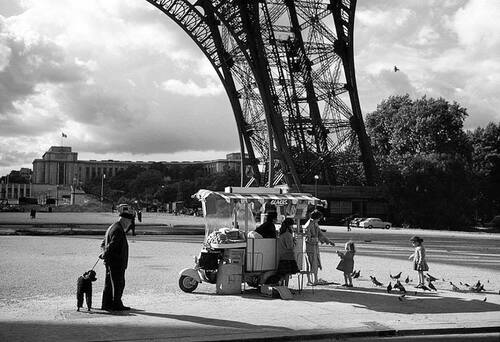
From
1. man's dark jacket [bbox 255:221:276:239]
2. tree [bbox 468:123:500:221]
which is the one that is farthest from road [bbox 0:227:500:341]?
tree [bbox 468:123:500:221]

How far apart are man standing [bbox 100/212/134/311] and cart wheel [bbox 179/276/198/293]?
2490 millimetres

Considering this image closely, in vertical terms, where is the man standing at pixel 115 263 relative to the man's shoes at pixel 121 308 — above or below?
above

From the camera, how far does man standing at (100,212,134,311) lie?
1069 cm

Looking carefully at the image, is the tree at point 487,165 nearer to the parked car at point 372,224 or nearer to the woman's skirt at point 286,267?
the parked car at point 372,224

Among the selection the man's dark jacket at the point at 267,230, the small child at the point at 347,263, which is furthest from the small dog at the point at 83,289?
the small child at the point at 347,263

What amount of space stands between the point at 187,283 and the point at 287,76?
146 ft

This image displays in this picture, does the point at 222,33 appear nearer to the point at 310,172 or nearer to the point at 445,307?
the point at 310,172

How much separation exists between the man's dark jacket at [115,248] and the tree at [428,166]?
5255 cm

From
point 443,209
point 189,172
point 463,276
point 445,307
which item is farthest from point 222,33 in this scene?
point 189,172

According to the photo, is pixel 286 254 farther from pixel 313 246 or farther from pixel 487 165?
pixel 487 165

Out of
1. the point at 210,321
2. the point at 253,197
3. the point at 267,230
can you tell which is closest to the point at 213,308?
the point at 210,321

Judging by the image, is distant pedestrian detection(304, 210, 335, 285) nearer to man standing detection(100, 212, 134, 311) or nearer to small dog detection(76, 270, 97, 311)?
man standing detection(100, 212, 134, 311)

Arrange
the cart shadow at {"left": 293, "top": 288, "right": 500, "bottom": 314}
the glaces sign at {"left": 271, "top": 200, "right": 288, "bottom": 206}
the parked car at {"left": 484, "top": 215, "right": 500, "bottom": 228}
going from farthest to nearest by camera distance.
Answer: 1. the parked car at {"left": 484, "top": 215, "right": 500, "bottom": 228}
2. the glaces sign at {"left": 271, "top": 200, "right": 288, "bottom": 206}
3. the cart shadow at {"left": 293, "top": 288, "right": 500, "bottom": 314}

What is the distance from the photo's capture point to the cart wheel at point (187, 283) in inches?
522
